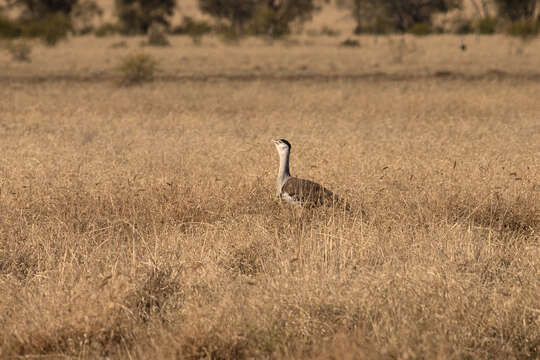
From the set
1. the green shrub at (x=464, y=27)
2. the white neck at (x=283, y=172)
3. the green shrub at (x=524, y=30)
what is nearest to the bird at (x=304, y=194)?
the white neck at (x=283, y=172)

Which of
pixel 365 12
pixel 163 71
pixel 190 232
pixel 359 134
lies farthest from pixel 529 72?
pixel 365 12

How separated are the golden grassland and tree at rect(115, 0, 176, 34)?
4182cm

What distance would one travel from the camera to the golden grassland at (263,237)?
3.68m

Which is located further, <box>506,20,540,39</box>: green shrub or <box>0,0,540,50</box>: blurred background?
<box>0,0,540,50</box>: blurred background

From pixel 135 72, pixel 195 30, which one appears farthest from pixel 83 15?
pixel 135 72

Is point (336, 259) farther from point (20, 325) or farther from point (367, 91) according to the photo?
point (367, 91)

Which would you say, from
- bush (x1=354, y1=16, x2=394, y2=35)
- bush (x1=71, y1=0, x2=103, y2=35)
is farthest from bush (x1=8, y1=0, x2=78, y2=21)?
bush (x1=354, y1=16, x2=394, y2=35)

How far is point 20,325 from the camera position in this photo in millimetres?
3650

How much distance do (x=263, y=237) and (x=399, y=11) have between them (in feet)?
185

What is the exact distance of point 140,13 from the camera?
178 feet

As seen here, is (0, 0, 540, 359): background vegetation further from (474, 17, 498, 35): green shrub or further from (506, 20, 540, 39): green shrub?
(474, 17, 498, 35): green shrub

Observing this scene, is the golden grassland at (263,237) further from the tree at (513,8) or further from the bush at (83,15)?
the bush at (83,15)

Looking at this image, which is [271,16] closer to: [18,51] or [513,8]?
[513,8]

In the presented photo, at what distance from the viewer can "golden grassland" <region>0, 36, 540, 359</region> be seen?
3.68 meters
